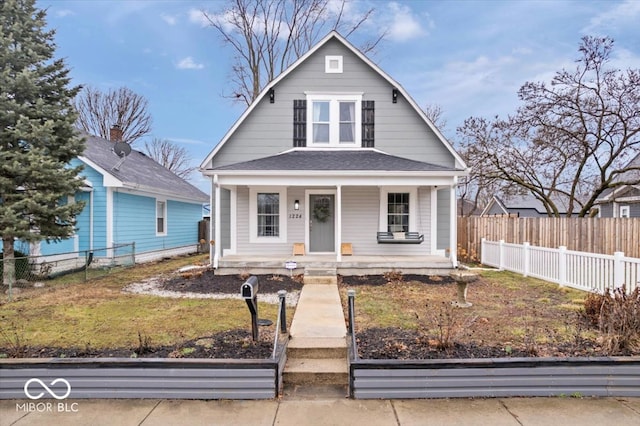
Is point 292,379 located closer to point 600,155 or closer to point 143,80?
point 600,155

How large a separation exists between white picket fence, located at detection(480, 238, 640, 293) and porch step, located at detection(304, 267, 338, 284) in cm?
556

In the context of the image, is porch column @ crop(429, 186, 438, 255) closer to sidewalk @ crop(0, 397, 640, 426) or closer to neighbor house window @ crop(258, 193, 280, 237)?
neighbor house window @ crop(258, 193, 280, 237)

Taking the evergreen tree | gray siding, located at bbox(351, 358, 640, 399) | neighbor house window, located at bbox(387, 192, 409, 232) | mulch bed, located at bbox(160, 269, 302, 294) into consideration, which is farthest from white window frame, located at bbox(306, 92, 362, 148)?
gray siding, located at bbox(351, 358, 640, 399)

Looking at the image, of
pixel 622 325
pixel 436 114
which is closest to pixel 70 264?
pixel 622 325

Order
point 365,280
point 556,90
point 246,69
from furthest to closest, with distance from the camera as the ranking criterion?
point 246,69, point 556,90, point 365,280

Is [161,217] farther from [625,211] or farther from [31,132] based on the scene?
[625,211]

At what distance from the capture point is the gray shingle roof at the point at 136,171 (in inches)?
494

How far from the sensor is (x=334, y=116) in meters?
11.9

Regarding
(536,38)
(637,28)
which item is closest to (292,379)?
(536,38)

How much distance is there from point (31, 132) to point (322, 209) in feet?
25.9

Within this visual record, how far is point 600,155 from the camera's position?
52.5 ft

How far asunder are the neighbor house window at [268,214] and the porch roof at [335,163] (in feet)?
4.05

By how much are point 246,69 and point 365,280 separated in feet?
63.4

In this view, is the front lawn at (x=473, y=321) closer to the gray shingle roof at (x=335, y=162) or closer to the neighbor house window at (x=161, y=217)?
the gray shingle roof at (x=335, y=162)
